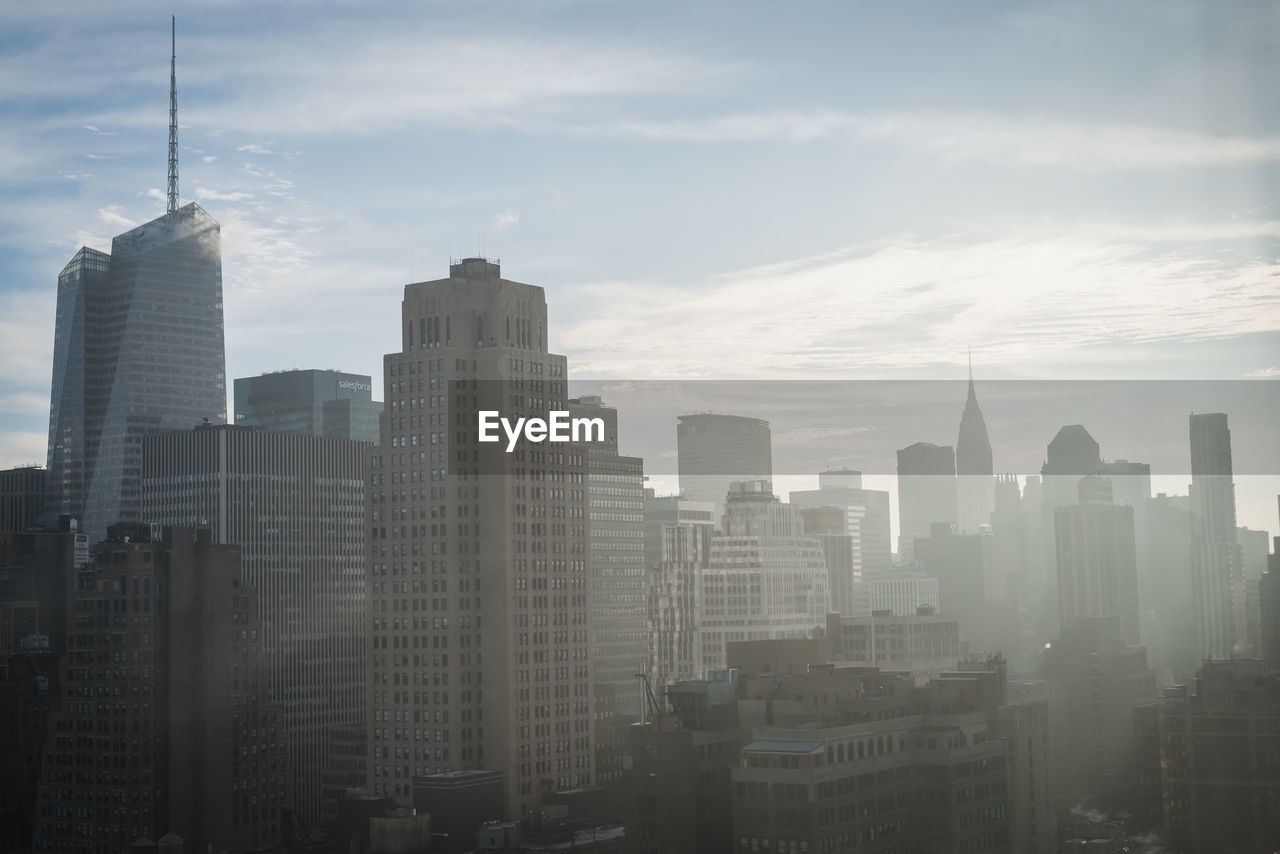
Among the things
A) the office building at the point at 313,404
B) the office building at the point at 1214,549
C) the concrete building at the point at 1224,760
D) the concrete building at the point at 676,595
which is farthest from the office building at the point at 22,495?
the concrete building at the point at 1224,760

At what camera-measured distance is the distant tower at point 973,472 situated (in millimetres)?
34875

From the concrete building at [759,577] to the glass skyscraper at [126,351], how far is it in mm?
Answer: 29507

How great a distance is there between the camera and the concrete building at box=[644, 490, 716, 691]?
64.1 m

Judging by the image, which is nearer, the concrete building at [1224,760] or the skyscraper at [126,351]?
the concrete building at [1224,760]

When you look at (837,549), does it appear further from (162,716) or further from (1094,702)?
(162,716)

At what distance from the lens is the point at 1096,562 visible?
212 ft

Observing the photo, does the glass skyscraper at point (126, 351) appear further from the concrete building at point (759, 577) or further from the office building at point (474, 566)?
the office building at point (474, 566)

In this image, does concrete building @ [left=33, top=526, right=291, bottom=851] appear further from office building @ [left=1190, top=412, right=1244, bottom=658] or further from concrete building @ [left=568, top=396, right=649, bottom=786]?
office building @ [left=1190, top=412, right=1244, bottom=658]

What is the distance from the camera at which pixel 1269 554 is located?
1410 inches

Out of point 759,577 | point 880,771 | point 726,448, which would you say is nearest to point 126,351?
point 759,577

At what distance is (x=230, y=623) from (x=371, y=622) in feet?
20.0

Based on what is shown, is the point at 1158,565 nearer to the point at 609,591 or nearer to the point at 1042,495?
the point at 1042,495

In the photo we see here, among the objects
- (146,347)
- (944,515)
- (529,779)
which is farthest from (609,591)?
(146,347)

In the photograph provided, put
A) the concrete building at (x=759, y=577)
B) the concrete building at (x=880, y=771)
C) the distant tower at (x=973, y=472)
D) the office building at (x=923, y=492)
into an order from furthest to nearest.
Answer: the concrete building at (x=759, y=577) → the office building at (x=923, y=492) → the distant tower at (x=973, y=472) → the concrete building at (x=880, y=771)
